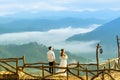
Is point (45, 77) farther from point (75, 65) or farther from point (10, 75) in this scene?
point (75, 65)

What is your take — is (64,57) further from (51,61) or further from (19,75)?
(19,75)

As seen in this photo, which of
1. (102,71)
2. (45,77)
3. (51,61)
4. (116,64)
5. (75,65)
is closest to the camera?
(102,71)

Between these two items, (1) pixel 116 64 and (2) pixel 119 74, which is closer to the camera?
(2) pixel 119 74

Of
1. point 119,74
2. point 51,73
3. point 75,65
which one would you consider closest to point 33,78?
point 51,73

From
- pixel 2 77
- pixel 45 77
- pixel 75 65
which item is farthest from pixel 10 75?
pixel 75 65

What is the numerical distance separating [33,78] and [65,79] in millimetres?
2460

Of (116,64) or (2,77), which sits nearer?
(2,77)

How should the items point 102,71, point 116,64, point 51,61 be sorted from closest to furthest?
point 102,71 → point 51,61 → point 116,64

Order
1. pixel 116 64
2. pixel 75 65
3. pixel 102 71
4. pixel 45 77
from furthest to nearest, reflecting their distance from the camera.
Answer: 1. pixel 116 64
2. pixel 75 65
3. pixel 45 77
4. pixel 102 71

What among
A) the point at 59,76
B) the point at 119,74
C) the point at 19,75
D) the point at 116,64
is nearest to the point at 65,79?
the point at 59,76

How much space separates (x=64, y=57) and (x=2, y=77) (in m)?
4.94

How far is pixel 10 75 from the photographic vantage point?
36.8 metres

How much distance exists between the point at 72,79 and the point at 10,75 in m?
4.51

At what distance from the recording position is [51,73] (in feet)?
120
